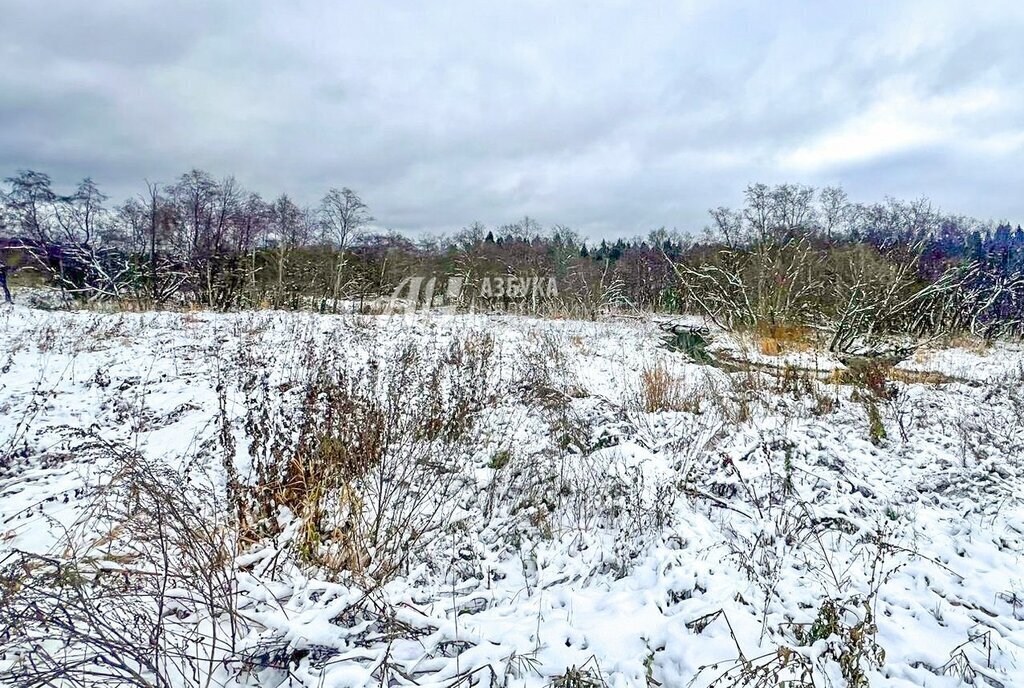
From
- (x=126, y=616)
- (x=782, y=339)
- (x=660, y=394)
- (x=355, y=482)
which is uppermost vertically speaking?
(x=782, y=339)

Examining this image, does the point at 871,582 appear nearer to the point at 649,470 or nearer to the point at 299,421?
the point at 649,470

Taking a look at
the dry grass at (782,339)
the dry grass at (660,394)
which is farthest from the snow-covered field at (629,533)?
the dry grass at (782,339)

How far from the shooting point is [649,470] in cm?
349

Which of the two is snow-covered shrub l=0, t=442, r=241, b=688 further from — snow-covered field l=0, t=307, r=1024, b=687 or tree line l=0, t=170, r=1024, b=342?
tree line l=0, t=170, r=1024, b=342

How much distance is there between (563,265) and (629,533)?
68.7ft

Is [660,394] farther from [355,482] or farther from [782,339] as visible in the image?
[782,339]

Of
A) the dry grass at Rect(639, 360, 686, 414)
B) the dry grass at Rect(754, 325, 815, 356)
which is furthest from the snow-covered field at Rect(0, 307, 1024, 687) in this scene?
the dry grass at Rect(754, 325, 815, 356)

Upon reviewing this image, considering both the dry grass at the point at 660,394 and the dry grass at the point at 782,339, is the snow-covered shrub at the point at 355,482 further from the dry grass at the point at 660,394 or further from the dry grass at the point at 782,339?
the dry grass at the point at 782,339

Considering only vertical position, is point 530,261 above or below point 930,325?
above

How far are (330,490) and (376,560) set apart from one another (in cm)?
67

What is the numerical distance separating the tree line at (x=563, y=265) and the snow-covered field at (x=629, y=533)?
399cm

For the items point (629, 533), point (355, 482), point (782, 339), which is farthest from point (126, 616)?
point (782, 339)

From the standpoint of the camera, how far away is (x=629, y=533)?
273 centimetres

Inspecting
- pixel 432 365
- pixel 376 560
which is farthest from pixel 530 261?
pixel 376 560
